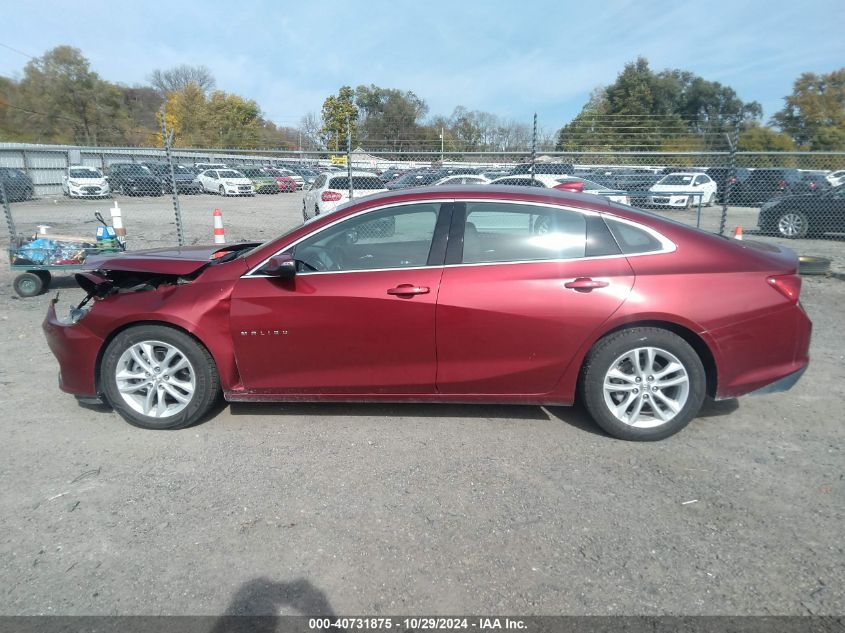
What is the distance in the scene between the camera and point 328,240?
153 inches

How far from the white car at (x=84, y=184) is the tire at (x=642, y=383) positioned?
23815mm

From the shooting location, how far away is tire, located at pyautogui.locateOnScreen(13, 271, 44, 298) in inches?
311

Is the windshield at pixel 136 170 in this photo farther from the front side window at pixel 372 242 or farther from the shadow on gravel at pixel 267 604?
the shadow on gravel at pixel 267 604

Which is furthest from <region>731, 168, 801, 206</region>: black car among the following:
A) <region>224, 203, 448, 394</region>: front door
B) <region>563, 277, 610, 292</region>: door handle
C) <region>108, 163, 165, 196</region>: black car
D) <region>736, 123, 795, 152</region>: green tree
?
<region>108, 163, 165, 196</region>: black car

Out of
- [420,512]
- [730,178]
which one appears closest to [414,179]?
[730,178]

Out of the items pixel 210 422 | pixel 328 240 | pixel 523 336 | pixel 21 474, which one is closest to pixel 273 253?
pixel 328 240

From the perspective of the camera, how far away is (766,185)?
16.2 m

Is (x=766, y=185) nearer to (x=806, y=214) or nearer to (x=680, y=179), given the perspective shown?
(x=806, y=214)

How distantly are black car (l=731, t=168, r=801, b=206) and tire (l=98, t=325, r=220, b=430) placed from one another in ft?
52.4

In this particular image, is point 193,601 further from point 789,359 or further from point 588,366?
point 789,359

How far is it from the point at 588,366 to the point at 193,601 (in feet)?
8.34

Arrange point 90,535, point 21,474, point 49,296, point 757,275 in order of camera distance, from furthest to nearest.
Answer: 1. point 49,296
2. point 757,275
3. point 21,474
4. point 90,535

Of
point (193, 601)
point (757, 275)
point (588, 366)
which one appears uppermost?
point (757, 275)

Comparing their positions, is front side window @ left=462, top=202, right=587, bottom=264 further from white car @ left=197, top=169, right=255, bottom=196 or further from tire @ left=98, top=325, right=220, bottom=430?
white car @ left=197, top=169, right=255, bottom=196
